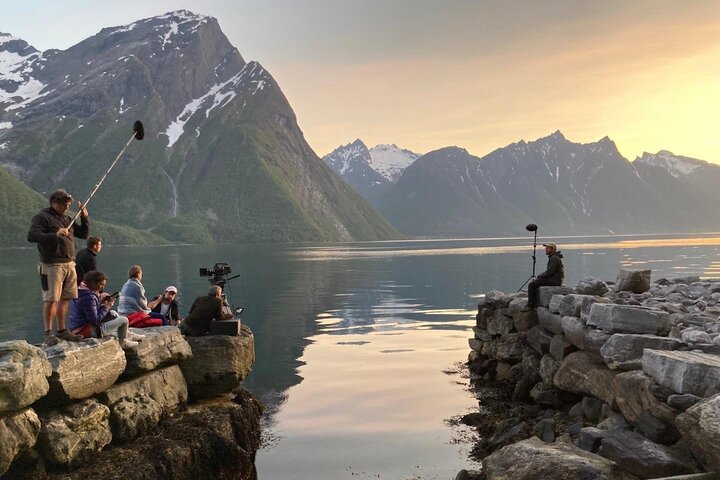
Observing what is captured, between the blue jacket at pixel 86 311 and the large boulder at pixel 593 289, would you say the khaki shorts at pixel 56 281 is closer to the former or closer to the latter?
the blue jacket at pixel 86 311

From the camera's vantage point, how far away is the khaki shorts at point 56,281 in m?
12.4

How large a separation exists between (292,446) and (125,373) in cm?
553

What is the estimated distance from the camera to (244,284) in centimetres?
6688

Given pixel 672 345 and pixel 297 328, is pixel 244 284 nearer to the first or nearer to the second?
pixel 297 328

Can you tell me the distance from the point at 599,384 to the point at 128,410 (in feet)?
36.1

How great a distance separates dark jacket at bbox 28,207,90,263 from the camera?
12.2 meters

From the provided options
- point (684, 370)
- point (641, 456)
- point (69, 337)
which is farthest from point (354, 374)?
point (641, 456)

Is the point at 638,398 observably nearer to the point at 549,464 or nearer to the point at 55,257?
the point at 549,464

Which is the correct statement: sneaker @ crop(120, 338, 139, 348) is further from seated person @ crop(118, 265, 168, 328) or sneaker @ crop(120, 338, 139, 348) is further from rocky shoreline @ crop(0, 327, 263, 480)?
seated person @ crop(118, 265, 168, 328)

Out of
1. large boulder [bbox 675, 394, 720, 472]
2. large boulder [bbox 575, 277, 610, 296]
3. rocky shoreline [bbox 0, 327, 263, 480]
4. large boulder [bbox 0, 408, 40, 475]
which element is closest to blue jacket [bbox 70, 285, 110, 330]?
rocky shoreline [bbox 0, 327, 263, 480]

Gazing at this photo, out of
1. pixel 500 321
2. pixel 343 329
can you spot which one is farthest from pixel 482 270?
pixel 500 321

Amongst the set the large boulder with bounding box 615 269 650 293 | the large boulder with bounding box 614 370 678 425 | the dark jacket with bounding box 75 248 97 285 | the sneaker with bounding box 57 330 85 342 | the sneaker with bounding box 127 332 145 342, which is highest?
the dark jacket with bounding box 75 248 97 285

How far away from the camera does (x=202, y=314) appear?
52.2ft

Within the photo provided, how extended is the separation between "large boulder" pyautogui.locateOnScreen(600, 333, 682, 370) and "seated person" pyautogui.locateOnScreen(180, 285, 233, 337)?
1019 centimetres
